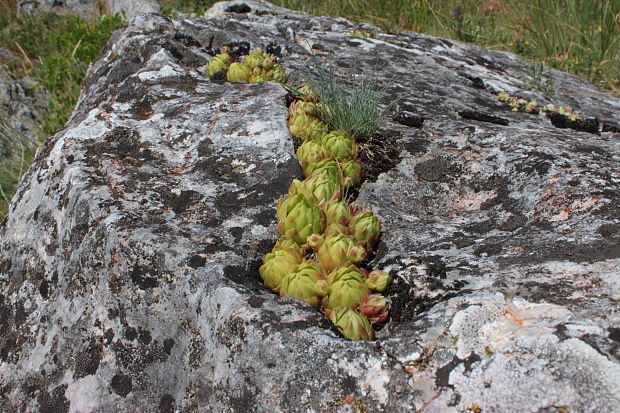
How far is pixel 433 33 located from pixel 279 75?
14.6 feet

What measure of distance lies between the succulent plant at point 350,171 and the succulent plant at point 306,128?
0.31m

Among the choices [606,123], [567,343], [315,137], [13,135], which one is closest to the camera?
[567,343]

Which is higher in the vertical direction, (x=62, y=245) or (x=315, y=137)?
(x=315, y=137)

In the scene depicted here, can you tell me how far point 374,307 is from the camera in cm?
219

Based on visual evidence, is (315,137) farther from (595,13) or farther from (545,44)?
(595,13)

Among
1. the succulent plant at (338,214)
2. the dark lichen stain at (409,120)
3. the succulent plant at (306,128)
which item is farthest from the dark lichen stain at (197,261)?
the dark lichen stain at (409,120)

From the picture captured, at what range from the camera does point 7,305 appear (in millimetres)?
2885

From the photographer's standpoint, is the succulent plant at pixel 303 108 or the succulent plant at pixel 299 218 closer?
the succulent plant at pixel 299 218

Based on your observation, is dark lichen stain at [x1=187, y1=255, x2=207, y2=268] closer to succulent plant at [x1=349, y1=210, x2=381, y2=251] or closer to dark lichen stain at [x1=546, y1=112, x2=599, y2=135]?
succulent plant at [x1=349, y1=210, x2=381, y2=251]

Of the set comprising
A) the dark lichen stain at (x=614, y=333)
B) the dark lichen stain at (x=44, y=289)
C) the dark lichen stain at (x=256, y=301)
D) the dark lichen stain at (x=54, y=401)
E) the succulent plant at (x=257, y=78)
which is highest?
the dark lichen stain at (x=614, y=333)

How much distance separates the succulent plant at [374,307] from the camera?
7.17ft

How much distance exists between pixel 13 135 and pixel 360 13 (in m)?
4.87

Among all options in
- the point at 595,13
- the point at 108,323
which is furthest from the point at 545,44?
the point at 108,323

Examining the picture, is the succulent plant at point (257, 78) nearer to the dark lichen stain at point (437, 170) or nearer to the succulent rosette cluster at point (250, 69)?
the succulent rosette cluster at point (250, 69)
